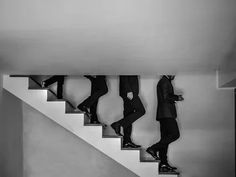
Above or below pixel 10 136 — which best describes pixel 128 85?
above

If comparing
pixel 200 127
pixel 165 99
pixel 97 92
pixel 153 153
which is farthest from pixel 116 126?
pixel 200 127

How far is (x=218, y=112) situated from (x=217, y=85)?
45 cm

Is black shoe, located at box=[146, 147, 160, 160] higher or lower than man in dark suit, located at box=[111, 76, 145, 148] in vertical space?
lower

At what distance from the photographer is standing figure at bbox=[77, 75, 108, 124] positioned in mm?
5238

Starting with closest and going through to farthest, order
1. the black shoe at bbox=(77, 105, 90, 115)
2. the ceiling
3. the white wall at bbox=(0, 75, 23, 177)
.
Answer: the ceiling, the white wall at bbox=(0, 75, 23, 177), the black shoe at bbox=(77, 105, 90, 115)

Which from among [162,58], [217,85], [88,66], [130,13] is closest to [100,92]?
[88,66]

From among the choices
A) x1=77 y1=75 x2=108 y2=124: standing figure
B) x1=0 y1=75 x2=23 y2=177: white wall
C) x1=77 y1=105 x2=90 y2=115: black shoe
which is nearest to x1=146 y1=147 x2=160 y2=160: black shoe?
x1=77 y1=75 x2=108 y2=124: standing figure

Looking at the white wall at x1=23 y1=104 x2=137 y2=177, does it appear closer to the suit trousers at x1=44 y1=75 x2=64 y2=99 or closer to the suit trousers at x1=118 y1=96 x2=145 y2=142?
the suit trousers at x1=44 y1=75 x2=64 y2=99

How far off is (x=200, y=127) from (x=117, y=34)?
286cm

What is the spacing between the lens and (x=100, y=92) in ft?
17.2

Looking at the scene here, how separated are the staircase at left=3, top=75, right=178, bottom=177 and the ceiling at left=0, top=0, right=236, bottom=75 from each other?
716 mm

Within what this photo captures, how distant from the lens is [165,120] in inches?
201

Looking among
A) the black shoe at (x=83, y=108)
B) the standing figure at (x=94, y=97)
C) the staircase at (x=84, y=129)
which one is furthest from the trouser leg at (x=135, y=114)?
the black shoe at (x=83, y=108)

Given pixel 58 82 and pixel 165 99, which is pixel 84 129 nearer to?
pixel 58 82
